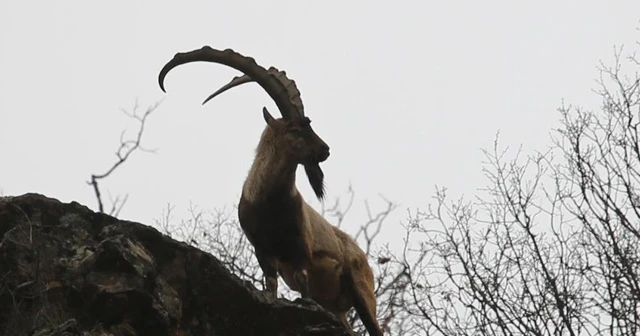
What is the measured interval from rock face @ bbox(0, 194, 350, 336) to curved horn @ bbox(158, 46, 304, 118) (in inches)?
87.2

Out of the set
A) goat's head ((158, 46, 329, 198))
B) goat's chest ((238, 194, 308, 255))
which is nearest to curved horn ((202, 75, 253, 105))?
goat's head ((158, 46, 329, 198))

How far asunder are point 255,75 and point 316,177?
105 centimetres

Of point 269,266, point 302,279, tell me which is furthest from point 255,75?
point 302,279

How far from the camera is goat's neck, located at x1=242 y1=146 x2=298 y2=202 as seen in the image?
349 inches

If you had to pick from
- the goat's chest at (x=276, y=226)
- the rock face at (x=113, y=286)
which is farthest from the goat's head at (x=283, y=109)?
the rock face at (x=113, y=286)

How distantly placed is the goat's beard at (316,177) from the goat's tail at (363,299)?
72cm

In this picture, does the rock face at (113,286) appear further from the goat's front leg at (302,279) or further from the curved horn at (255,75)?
the curved horn at (255,75)

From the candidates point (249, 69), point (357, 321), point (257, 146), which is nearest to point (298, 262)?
point (257, 146)

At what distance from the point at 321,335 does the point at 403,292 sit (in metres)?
5.61

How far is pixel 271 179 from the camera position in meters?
8.93

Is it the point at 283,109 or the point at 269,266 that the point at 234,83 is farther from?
the point at 269,266

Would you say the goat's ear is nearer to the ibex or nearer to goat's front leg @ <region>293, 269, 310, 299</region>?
the ibex

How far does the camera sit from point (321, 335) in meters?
7.30

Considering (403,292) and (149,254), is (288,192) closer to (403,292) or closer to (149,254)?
(149,254)
